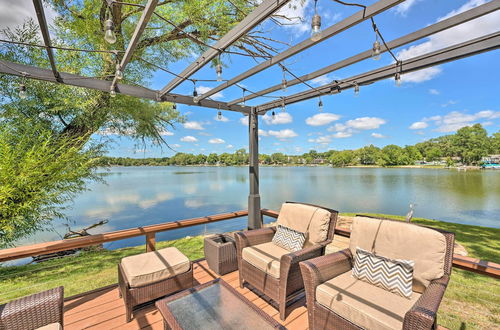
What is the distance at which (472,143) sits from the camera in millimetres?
22062

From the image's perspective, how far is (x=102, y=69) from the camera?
3.82 metres

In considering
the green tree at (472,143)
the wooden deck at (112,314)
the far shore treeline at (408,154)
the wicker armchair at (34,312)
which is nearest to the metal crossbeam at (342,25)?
the wooden deck at (112,314)

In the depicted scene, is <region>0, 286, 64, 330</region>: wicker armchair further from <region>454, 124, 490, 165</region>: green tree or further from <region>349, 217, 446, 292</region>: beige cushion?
<region>454, 124, 490, 165</region>: green tree

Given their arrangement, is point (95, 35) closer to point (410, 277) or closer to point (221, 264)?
point (221, 264)

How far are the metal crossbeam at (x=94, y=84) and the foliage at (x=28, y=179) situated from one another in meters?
0.85

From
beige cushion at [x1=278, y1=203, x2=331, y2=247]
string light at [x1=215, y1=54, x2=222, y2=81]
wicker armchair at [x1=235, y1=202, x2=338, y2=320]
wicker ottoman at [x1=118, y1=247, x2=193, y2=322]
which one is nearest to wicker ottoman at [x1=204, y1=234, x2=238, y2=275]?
wicker armchair at [x1=235, y1=202, x2=338, y2=320]

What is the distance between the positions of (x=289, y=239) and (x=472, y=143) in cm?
3000

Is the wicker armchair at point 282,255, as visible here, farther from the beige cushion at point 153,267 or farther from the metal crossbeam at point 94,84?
the metal crossbeam at point 94,84

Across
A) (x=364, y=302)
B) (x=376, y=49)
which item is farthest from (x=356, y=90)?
(x=364, y=302)

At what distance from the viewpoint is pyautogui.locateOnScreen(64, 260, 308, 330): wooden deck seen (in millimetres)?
1977

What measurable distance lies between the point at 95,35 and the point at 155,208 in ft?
45.9

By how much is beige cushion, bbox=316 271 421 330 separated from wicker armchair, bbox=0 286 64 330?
1985 mm

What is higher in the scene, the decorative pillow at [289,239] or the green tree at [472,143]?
the green tree at [472,143]

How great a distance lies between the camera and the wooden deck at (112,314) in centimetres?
198
